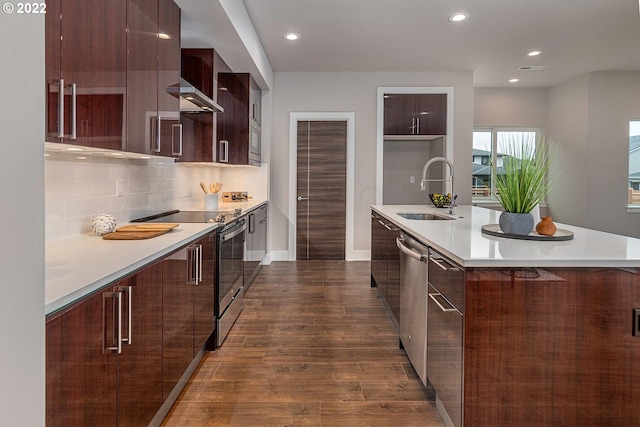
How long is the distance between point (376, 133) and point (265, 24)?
230cm

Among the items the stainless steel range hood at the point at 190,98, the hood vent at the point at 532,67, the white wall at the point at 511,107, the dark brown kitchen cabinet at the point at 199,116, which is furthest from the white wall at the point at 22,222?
the white wall at the point at 511,107

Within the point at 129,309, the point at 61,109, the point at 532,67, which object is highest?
the point at 532,67

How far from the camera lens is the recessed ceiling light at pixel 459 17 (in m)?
3.76

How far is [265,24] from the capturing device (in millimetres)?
4027

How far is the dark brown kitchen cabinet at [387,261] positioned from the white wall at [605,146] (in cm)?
426

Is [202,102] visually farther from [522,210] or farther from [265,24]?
[522,210]

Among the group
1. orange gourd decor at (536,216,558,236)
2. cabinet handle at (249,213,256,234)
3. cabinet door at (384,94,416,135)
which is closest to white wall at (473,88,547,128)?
cabinet door at (384,94,416,135)

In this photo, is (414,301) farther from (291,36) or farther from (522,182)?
(291,36)

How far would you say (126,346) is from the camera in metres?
1.40

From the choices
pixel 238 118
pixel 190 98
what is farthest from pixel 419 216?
pixel 238 118

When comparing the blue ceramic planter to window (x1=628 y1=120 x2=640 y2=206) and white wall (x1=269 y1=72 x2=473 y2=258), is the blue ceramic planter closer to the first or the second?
white wall (x1=269 y1=72 x2=473 y2=258)

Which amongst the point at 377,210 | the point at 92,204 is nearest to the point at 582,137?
the point at 377,210

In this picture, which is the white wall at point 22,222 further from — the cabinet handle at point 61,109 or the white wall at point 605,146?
the white wall at point 605,146

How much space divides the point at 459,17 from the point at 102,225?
3.73m
